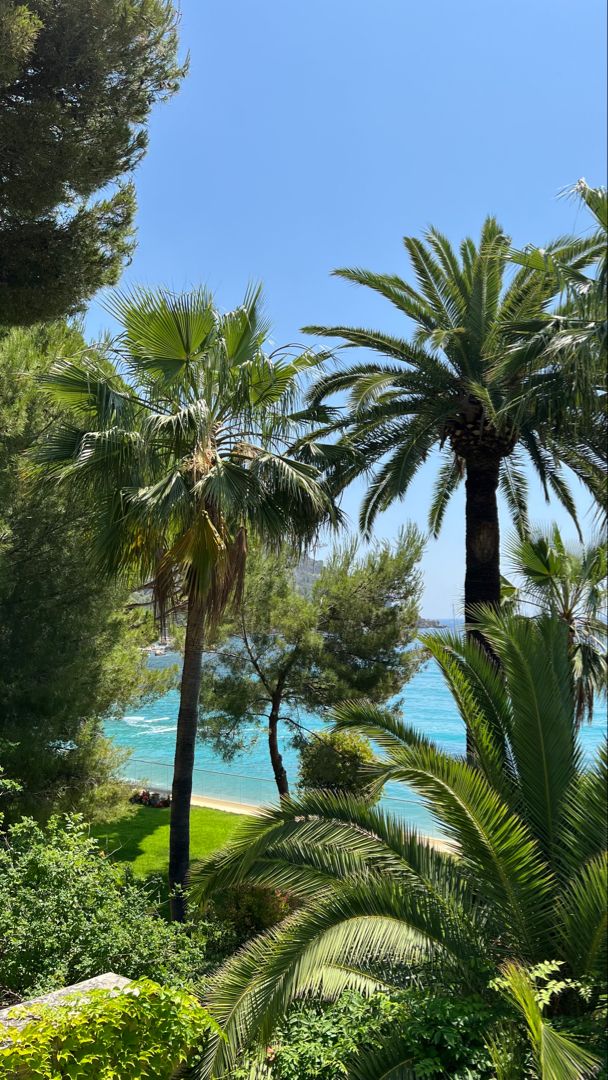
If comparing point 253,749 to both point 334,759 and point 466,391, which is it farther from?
point 466,391

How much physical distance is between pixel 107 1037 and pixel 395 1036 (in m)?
1.75

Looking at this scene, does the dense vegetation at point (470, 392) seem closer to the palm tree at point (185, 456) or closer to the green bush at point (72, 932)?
the palm tree at point (185, 456)

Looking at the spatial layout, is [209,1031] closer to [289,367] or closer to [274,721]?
[289,367]

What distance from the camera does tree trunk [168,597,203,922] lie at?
9617mm

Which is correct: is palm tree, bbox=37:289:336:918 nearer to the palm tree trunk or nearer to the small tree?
the palm tree trunk

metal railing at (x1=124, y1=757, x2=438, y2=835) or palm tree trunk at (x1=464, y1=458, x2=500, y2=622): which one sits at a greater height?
palm tree trunk at (x1=464, y1=458, x2=500, y2=622)

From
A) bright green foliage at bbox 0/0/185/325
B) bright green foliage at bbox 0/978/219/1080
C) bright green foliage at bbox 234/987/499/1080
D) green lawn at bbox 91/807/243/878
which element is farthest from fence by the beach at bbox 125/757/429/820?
bright green foliage at bbox 0/978/219/1080

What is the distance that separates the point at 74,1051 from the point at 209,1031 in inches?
54.2

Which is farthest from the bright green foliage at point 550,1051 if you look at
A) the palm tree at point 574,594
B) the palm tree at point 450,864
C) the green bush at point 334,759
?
the green bush at point 334,759

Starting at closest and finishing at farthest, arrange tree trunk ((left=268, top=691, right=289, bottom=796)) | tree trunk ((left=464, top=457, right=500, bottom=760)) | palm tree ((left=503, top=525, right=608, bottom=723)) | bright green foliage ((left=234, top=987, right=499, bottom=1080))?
bright green foliage ((left=234, top=987, right=499, bottom=1080)) → tree trunk ((left=464, top=457, right=500, bottom=760)) → palm tree ((left=503, top=525, right=608, bottom=723)) → tree trunk ((left=268, top=691, right=289, bottom=796))

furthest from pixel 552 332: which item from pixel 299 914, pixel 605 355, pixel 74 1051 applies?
pixel 74 1051

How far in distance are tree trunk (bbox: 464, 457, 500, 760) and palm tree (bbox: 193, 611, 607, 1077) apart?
4030 mm

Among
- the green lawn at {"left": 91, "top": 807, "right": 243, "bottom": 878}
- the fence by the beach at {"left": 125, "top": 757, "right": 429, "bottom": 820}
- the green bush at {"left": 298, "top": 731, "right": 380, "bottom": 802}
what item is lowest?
the green lawn at {"left": 91, "top": 807, "right": 243, "bottom": 878}

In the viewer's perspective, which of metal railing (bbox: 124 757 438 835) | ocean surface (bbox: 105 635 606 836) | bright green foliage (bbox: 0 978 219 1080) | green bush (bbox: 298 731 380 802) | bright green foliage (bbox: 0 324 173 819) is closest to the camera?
bright green foliage (bbox: 0 978 219 1080)
